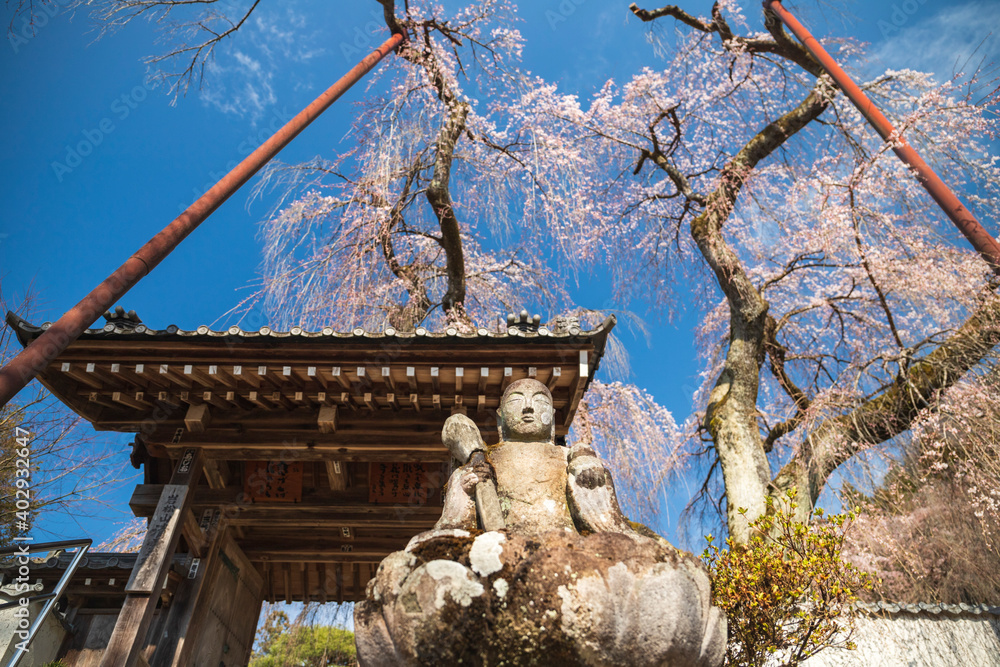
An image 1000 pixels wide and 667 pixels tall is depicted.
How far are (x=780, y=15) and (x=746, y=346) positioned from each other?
17.9 ft

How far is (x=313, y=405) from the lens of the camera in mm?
5707

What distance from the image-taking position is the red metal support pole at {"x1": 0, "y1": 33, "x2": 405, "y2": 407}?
13.0 ft

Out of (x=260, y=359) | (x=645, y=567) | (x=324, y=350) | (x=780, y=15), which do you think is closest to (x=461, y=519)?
(x=645, y=567)

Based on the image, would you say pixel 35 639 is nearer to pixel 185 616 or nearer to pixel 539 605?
pixel 185 616

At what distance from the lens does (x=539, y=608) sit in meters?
2.07

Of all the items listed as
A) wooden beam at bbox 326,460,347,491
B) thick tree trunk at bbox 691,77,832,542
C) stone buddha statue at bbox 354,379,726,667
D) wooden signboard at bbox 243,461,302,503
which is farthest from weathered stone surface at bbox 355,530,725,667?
wooden signboard at bbox 243,461,302,503

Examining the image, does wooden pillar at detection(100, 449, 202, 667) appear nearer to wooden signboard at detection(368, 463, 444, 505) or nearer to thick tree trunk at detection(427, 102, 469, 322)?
wooden signboard at detection(368, 463, 444, 505)

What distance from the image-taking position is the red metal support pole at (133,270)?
13.0 ft

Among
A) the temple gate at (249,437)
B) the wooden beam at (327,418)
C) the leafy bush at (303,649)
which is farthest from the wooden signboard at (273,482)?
the leafy bush at (303,649)

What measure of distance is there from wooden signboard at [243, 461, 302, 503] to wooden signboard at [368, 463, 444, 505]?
845 millimetres

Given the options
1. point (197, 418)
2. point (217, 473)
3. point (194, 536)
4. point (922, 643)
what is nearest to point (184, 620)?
point (194, 536)

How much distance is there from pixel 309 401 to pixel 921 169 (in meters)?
7.56

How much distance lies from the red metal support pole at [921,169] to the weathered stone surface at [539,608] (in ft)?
20.1

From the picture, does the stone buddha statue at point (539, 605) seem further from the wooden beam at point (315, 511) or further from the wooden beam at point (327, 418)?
the wooden beam at point (315, 511)
